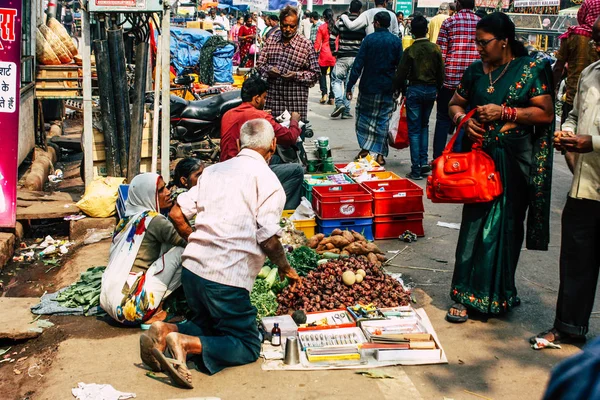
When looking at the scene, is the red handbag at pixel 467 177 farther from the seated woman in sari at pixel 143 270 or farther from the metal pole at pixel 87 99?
the metal pole at pixel 87 99

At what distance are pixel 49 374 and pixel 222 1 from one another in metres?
31.4

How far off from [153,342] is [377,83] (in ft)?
20.4

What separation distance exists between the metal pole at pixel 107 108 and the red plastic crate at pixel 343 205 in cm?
254

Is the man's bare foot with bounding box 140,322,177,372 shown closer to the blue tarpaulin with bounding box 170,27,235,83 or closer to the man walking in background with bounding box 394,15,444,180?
the man walking in background with bounding box 394,15,444,180

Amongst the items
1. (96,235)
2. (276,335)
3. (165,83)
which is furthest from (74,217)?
(276,335)

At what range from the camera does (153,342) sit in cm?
425

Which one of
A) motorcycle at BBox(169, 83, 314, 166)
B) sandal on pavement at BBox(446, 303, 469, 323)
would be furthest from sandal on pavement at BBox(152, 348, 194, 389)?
motorcycle at BBox(169, 83, 314, 166)

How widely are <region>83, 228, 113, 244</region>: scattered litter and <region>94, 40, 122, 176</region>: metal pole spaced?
877mm

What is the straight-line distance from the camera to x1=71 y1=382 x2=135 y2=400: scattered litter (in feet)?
13.5

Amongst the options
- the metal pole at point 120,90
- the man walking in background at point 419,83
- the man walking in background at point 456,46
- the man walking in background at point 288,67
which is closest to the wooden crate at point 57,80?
the metal pole at point 120,90

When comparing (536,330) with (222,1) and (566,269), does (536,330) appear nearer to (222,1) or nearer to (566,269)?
(566,269)

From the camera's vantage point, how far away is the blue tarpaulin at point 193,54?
63.8 feet

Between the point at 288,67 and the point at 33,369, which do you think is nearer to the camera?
the point at 33,369

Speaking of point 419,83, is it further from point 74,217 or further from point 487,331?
point 487,331
